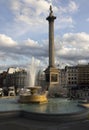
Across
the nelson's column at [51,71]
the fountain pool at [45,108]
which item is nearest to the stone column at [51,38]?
the nelson's column at [51,71]

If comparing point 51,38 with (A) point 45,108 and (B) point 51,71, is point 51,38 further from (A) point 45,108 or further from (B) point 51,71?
(A) point 45,108

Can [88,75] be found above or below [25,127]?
above

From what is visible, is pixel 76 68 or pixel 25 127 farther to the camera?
pixel 76 68

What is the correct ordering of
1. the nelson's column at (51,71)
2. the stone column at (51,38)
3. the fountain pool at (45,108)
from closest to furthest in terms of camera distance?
the fountain pool at (45,108)
the nelson's column at (51,71)
the stone column at (51,38)

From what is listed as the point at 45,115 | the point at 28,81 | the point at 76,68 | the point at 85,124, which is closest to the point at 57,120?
the point at 45,115

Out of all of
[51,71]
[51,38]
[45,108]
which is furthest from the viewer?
[51,38]

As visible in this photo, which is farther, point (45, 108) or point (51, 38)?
point (51, 38)

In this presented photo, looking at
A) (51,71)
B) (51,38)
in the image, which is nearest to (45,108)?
(51,71)

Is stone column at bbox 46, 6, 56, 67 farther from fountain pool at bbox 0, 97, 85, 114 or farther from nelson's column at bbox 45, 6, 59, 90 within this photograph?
fountain pool at bbox 0, 97, 85, 114

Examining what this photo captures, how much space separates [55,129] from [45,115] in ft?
12.3

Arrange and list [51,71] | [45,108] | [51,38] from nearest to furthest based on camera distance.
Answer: [45,108]
[51,71]
[51,38]

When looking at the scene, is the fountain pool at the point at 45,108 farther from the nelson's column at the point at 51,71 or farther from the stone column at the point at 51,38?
the stone column at the point at 51,38

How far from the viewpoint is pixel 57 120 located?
2295cm

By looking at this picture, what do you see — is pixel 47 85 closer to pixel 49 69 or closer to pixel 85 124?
pixel 49 69
